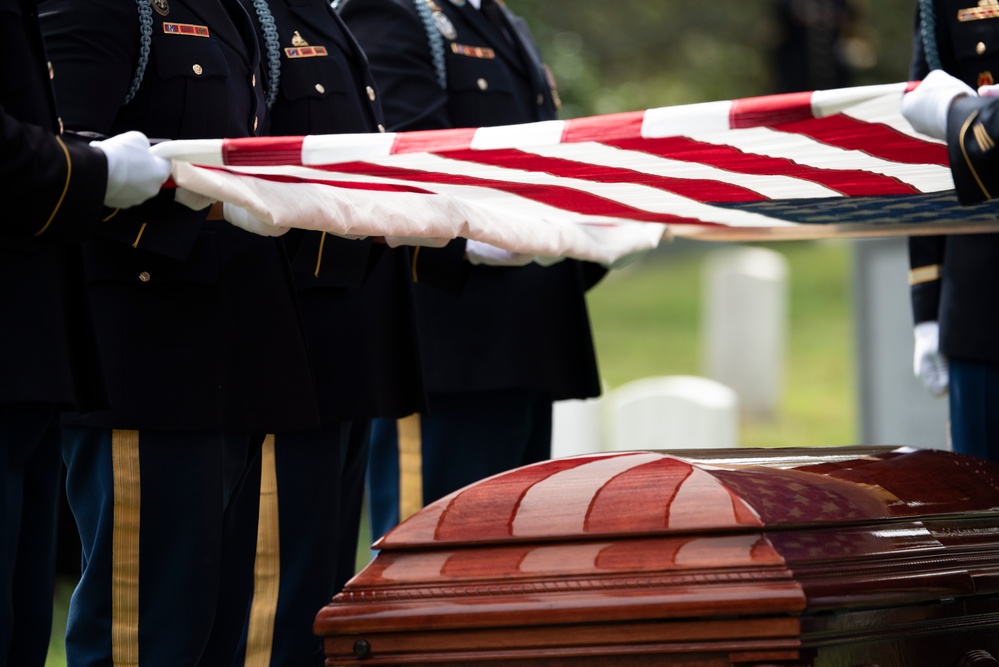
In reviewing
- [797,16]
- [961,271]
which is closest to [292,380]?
[961,271]

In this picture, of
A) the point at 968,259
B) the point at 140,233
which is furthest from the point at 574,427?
the point at 140,233

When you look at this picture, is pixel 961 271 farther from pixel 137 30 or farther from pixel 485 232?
pixel 137 30

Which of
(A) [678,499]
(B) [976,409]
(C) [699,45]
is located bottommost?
(B) [976,409]

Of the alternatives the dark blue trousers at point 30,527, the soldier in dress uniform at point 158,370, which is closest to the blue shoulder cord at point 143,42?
the soldier in dress uniform at point 158,370

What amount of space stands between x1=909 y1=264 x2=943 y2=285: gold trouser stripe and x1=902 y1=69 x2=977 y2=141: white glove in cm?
139

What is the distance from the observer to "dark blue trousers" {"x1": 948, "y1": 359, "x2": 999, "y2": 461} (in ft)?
11.4

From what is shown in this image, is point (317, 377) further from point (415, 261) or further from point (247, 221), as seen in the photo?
point (247, 221)

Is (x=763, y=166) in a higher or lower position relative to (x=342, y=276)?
higher

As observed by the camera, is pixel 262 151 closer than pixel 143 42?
Yes

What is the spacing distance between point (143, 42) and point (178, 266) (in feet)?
1.43

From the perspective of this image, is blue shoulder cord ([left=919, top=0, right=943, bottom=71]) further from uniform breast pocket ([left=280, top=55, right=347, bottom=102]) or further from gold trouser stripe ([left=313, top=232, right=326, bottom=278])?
gold trouser stripe ([left=313, top=232, right=326, bottom=278])

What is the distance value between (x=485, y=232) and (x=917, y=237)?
4.42 feet

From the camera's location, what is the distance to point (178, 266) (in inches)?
110

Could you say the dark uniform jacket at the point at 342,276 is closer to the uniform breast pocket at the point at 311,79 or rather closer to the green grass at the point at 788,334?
the uniform breast pocket at the point at 311,79
